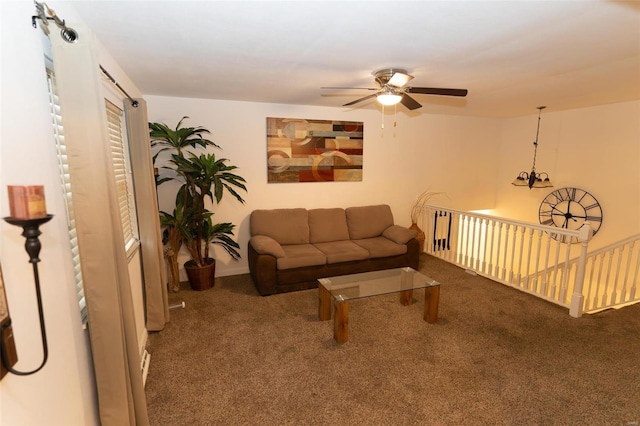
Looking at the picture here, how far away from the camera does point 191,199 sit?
365 cm

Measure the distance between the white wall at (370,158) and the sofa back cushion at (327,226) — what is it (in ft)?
0.83

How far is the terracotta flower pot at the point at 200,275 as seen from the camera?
12.3 feet

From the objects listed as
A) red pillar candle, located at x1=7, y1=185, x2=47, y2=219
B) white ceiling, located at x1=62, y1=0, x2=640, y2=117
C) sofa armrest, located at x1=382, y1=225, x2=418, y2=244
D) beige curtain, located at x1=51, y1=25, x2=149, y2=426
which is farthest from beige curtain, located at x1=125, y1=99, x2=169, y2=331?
sofa armrest, located at x1=382, y1=225, x2=418, y2=244

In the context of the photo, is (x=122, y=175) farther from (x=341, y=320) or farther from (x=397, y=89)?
(x=397, y=89)

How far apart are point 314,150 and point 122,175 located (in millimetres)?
2533

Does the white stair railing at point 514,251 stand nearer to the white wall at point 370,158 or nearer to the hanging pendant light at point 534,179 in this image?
the white wall at point 370,158

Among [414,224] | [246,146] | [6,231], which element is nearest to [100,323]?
[6,231]

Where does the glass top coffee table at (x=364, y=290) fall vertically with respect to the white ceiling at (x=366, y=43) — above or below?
below

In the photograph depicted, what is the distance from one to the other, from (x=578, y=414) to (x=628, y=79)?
122 inches

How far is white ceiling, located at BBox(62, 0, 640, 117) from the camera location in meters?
1.65

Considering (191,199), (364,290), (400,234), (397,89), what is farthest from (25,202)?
(400,234)

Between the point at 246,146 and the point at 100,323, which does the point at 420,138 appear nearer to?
the point at 246,146

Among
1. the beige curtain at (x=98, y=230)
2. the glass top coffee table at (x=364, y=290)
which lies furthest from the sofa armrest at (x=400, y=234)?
the beige curtain at (x=98, y=230)

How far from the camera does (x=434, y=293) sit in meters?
3.00
